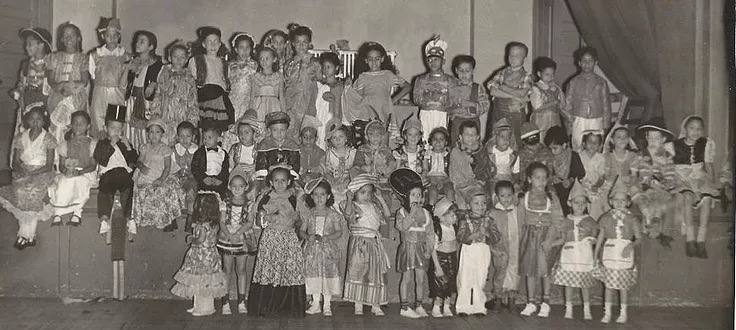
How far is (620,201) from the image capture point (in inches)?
282

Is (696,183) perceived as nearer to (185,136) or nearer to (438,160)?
(438,160)

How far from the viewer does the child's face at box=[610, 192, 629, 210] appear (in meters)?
7.15

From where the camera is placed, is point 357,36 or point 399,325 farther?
point 357,36

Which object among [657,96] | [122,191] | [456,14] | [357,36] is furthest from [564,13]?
[122,191]

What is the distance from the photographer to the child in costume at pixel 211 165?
23.7ft

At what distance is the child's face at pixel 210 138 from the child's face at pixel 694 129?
447cm

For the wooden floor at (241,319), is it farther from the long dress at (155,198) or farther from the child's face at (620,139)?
the child's face at (620,139)

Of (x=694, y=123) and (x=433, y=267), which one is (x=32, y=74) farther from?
(x=694, y=123)

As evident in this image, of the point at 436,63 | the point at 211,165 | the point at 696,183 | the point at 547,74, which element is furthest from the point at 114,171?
the point at 696,183

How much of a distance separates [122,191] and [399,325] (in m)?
2.83

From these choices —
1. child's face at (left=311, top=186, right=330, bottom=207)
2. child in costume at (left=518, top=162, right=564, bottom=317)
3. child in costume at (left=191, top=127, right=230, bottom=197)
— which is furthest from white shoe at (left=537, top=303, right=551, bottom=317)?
child in costume at (left=191, top=127, right=230, bottom=197)

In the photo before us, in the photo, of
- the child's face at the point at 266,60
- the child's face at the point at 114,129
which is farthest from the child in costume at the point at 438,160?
the child's face at the point at 114,129

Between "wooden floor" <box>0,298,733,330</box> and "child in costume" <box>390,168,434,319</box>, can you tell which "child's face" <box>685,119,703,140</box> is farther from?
"child in costume" <box>390,168,434,319</box>

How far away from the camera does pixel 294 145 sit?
755cm
